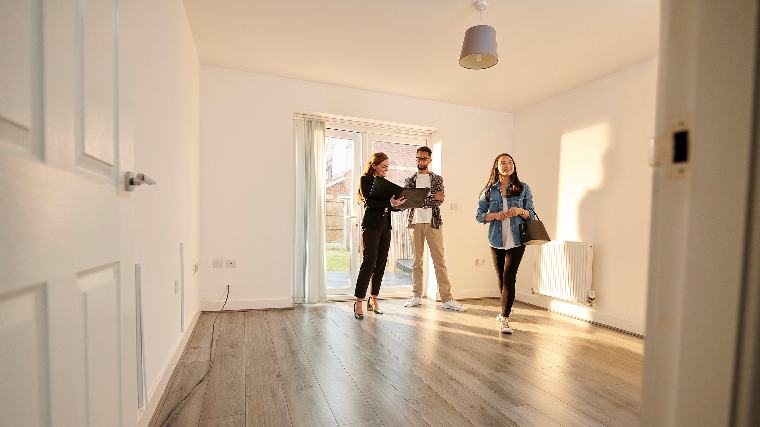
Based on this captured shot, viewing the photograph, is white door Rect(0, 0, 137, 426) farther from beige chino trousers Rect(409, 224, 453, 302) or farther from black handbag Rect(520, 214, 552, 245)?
beige chino trousers Rect(409, 224, 453, 302)

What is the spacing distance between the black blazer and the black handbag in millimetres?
1112

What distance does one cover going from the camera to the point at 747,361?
40cm

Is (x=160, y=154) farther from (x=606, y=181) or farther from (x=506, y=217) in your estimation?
(x=606, y=181)

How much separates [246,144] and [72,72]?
291 centimetres

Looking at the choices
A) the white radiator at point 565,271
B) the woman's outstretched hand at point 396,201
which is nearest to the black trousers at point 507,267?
the woman's outstretched hand at point 396,201

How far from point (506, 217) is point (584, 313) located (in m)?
1.53

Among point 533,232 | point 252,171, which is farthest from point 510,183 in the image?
point 252,171

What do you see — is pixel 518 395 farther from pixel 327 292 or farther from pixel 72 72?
pixel 327 292

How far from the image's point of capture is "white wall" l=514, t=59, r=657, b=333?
304cm

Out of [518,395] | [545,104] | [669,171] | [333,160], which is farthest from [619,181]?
[669,171]

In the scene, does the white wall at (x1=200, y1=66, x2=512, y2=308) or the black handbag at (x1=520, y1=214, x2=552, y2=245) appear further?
the white wall at (x1=200, y1=66, x2=512, y2=308)

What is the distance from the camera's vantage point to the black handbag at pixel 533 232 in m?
2.65

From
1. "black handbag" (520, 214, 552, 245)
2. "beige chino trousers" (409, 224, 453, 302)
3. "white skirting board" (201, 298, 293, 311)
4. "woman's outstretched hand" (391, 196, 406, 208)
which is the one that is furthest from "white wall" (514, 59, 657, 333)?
"white skirting board" (201, 298, 293, 311)

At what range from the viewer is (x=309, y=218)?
12.1 feet
